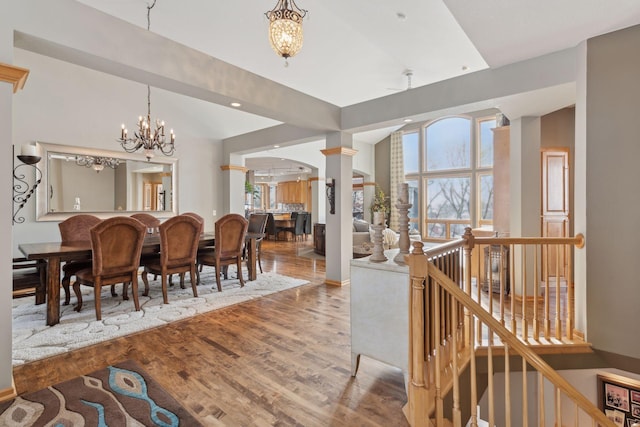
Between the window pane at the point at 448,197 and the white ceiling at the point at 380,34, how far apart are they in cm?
356

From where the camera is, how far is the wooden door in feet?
14.4

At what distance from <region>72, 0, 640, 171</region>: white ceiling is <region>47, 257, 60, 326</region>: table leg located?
108 inches

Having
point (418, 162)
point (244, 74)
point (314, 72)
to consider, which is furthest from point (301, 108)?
point (418, 162)

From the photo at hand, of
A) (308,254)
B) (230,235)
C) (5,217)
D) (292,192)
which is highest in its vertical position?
(292,192)

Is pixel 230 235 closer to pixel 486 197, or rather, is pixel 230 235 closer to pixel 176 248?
pixel 176 248

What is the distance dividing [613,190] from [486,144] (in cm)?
573

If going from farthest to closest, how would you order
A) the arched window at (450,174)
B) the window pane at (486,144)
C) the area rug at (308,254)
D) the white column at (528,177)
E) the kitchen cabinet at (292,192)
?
the kitchen cabinet at (292,192) → the arched window at (450,174) → the window pane at (486,144) → the area rug at (308,254) → the white column at (528,177)

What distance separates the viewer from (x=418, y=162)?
351 inches

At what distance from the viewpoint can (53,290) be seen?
300 centimetres

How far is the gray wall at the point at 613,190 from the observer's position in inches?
95.4

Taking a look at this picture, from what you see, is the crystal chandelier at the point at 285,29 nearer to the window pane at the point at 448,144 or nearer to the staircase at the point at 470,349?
the staircase at the point at 470,349

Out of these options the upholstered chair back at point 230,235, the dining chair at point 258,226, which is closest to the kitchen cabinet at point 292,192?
the dining chair at point 258,226

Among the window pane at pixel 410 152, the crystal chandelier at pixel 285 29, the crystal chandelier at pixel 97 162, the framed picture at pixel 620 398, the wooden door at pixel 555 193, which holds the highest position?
the window pane at pixel 410 152

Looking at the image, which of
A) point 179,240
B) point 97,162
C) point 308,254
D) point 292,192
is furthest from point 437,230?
point 97,162
